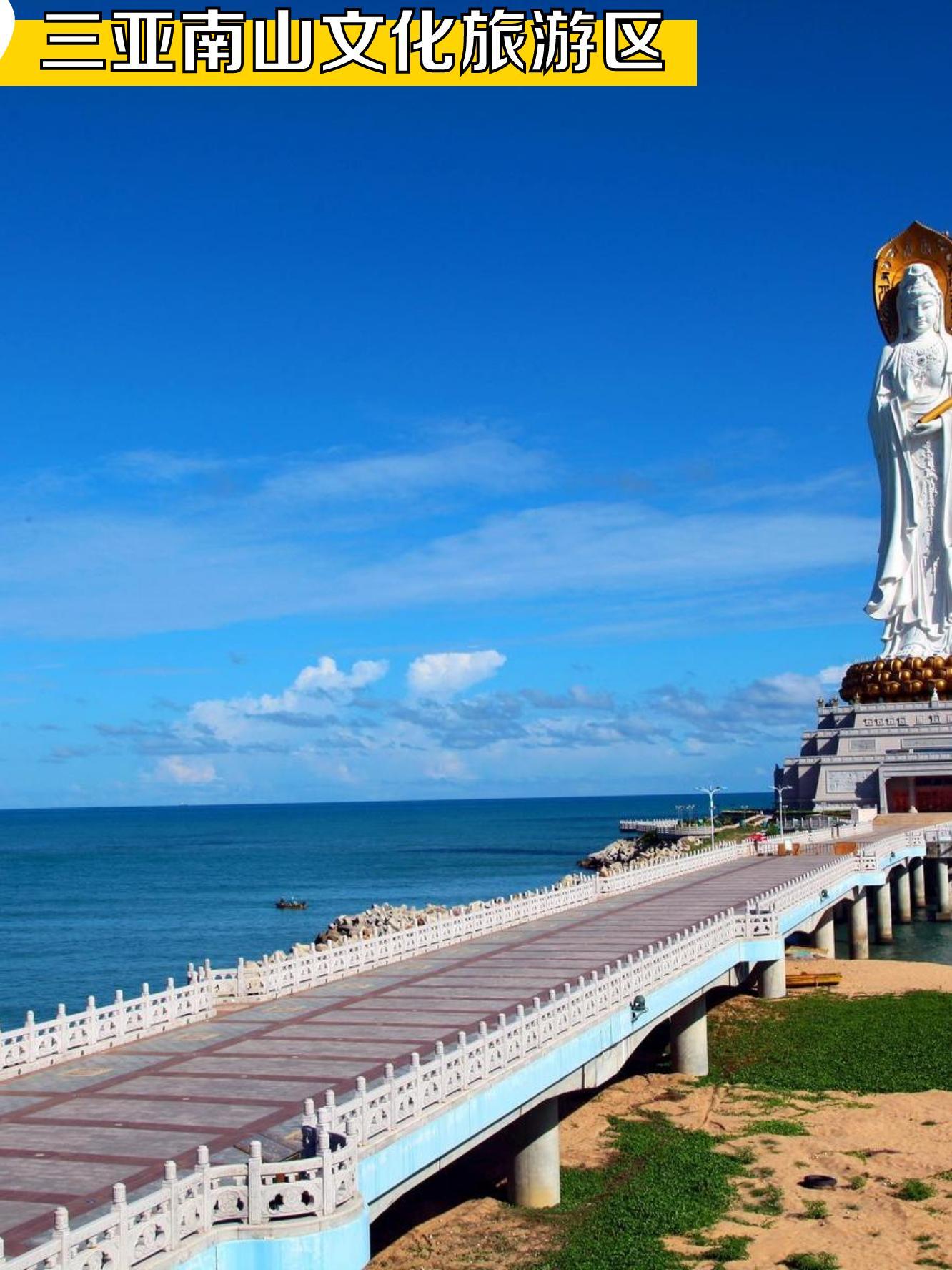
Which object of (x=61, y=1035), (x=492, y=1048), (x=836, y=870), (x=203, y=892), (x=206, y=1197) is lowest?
(x=203, y=892)

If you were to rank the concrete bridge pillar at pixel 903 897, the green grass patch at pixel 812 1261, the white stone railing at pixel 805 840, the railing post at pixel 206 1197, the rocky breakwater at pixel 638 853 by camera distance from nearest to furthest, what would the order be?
the railing post at pixel 206 1197 → the green grass patch at pixel 812 1261 → the white stone railing at pixel 805 840 → the concrete bridge pillar at pixel 903 897 → the rocky breakwater at pixel 638 853

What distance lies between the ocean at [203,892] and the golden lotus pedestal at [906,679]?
1997 cm

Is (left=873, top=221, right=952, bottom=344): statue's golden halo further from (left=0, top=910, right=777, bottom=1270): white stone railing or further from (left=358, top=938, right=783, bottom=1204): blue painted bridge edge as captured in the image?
(left=0, top=910, right=777, bottom=1270): white stone railing

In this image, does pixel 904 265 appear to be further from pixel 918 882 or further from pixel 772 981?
pixel 772 981

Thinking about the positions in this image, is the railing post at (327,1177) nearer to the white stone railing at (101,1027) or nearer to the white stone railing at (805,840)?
the white stone railing at (101,1027)

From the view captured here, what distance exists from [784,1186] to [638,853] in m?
62.4

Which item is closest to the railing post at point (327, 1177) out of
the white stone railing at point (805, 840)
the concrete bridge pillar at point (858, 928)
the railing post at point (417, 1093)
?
the railing post at point (417, 1093)

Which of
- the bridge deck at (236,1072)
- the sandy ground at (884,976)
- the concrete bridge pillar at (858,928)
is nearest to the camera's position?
the bridge deck at (236,1072)

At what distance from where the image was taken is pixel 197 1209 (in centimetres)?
1088

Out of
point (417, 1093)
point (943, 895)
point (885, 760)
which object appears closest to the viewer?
point (417, 1093)

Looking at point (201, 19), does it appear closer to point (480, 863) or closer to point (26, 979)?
point (26, 979)

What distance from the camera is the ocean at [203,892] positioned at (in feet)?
167

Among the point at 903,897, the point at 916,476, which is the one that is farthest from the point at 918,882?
the point at 916,476

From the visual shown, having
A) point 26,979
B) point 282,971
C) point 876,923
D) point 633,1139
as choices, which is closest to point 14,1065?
point 282,971
